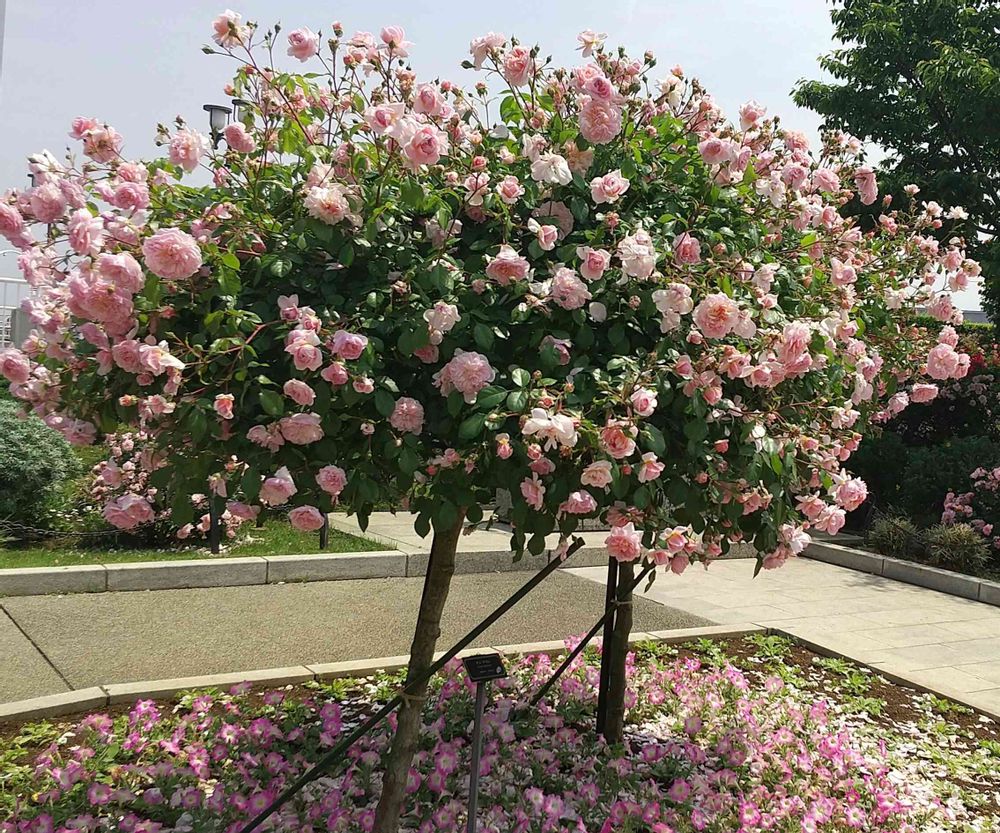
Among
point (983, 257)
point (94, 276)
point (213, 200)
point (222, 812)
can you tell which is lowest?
point (222, 812)

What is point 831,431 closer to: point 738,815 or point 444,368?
point 444,368

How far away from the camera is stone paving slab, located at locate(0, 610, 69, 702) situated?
4.72m

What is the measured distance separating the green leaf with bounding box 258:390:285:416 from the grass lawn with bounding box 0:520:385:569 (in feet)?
17.9

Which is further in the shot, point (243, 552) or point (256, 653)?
point (243, 552)

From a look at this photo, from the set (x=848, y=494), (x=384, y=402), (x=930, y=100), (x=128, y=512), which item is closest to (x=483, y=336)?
(x=384, y=402)

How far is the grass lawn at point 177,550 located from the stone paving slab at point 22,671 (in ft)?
4.54

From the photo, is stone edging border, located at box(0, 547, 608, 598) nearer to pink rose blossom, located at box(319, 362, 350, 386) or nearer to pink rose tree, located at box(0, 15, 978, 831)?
pink rose tree, located at box(0, 15, 978, 831)

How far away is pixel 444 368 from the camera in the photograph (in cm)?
229

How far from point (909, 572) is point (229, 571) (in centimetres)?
623

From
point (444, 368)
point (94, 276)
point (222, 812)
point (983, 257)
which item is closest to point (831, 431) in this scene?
point (444, 368)

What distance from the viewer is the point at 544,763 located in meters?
3.89

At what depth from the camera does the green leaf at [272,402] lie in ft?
7.13

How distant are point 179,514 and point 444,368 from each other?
743 millimetres

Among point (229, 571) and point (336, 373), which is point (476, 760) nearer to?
point (336, 373)
